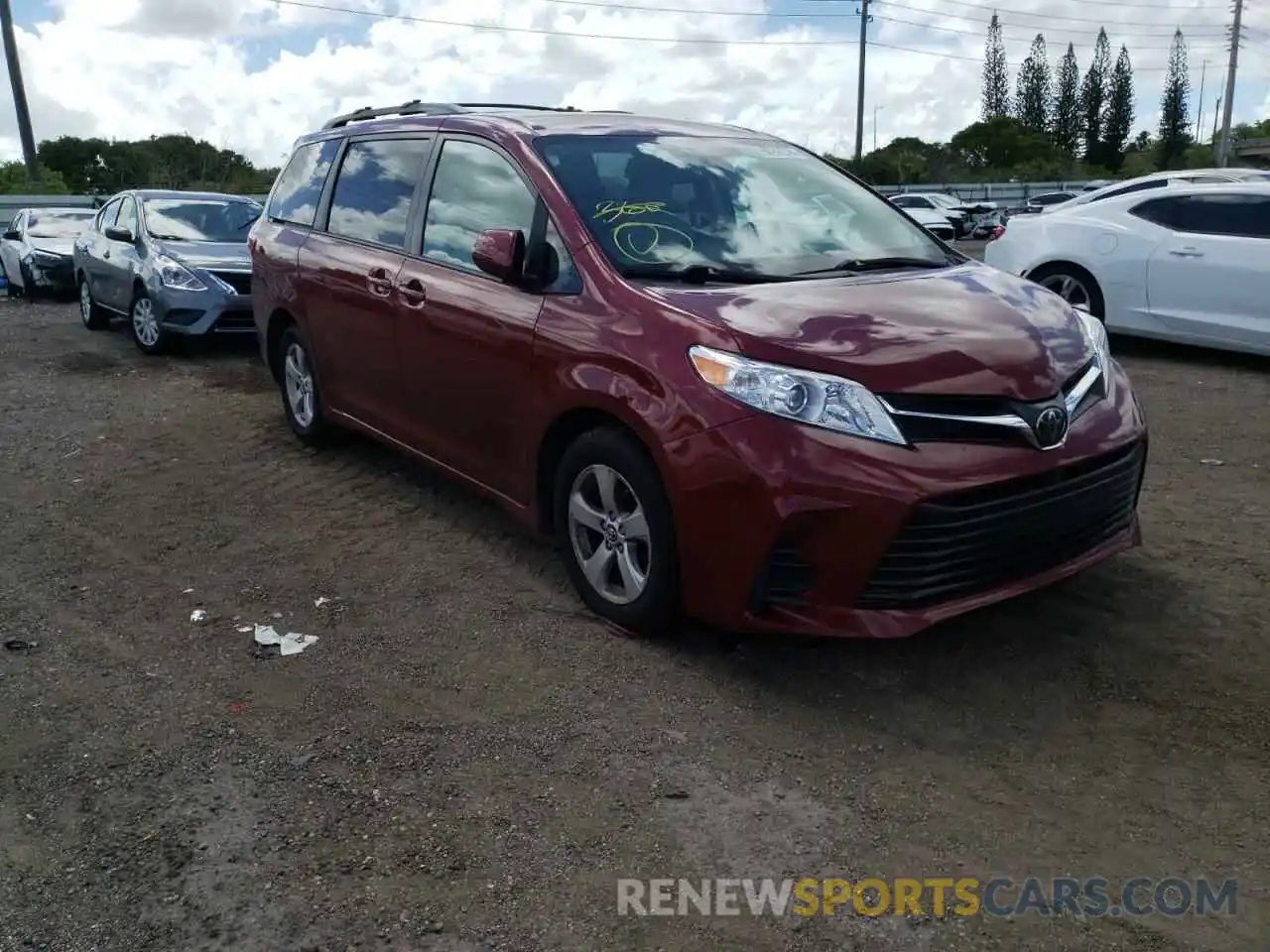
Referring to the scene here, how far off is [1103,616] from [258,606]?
10.4 feet

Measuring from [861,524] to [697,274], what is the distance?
3.96 feet

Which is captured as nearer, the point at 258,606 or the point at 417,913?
the point at 417,913

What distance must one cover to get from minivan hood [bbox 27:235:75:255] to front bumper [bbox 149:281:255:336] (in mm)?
7129

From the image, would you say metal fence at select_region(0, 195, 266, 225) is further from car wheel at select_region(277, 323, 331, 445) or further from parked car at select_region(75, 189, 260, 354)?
car wheel at select_region(277, 323, 331, 445)

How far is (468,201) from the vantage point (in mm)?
4938

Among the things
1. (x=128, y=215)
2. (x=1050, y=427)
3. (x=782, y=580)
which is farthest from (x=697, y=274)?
(x=128, y=215)

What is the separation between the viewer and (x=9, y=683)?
3943mm

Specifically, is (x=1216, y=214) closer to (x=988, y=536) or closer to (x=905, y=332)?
(x=905, y=332)

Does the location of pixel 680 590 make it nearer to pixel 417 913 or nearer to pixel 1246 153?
pixel 417 913

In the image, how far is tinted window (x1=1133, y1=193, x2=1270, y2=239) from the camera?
350 inches

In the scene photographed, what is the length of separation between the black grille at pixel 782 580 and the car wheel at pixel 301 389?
349 cm

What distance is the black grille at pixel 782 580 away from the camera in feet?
11.7

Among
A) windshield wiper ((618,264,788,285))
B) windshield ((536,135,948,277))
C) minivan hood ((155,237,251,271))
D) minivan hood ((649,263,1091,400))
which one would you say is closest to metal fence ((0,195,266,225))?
minivan hood ((155,237,251,271))

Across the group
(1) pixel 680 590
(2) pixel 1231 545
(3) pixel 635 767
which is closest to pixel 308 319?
(1) pixel 680 590
